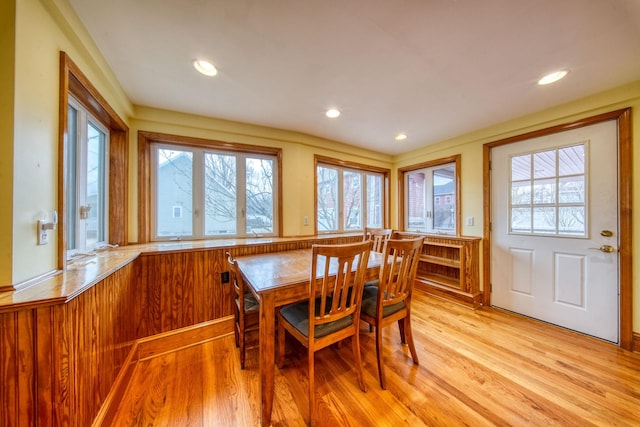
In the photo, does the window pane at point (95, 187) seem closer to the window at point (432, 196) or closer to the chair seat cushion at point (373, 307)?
the chair seat cushion at point (373, 307)

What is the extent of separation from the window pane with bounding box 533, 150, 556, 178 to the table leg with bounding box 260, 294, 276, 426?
3.09 meters

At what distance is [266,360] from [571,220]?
3.09m

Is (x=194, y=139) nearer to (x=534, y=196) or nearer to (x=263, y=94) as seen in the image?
(x=263, y=94)

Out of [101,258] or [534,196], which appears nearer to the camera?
[101,258]

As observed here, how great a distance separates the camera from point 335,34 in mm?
1254

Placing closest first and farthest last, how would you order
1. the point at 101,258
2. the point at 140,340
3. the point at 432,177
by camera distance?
1. the point at 101,258
2. the point at 140,340
3. the point at 432,177

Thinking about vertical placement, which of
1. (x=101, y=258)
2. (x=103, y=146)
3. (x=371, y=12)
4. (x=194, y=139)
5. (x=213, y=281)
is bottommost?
(x=213, y=281)

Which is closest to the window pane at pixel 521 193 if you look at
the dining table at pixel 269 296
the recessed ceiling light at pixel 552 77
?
the recessed ceiling light at pixel 552 77

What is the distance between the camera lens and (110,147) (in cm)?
194

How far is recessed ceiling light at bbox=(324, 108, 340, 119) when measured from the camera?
87.1 inches

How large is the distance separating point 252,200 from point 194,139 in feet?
2.99

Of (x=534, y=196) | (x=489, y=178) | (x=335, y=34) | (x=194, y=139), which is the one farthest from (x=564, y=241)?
(x=194, y=139)

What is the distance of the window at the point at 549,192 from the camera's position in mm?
2066

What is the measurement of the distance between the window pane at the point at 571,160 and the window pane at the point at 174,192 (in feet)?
13.1
